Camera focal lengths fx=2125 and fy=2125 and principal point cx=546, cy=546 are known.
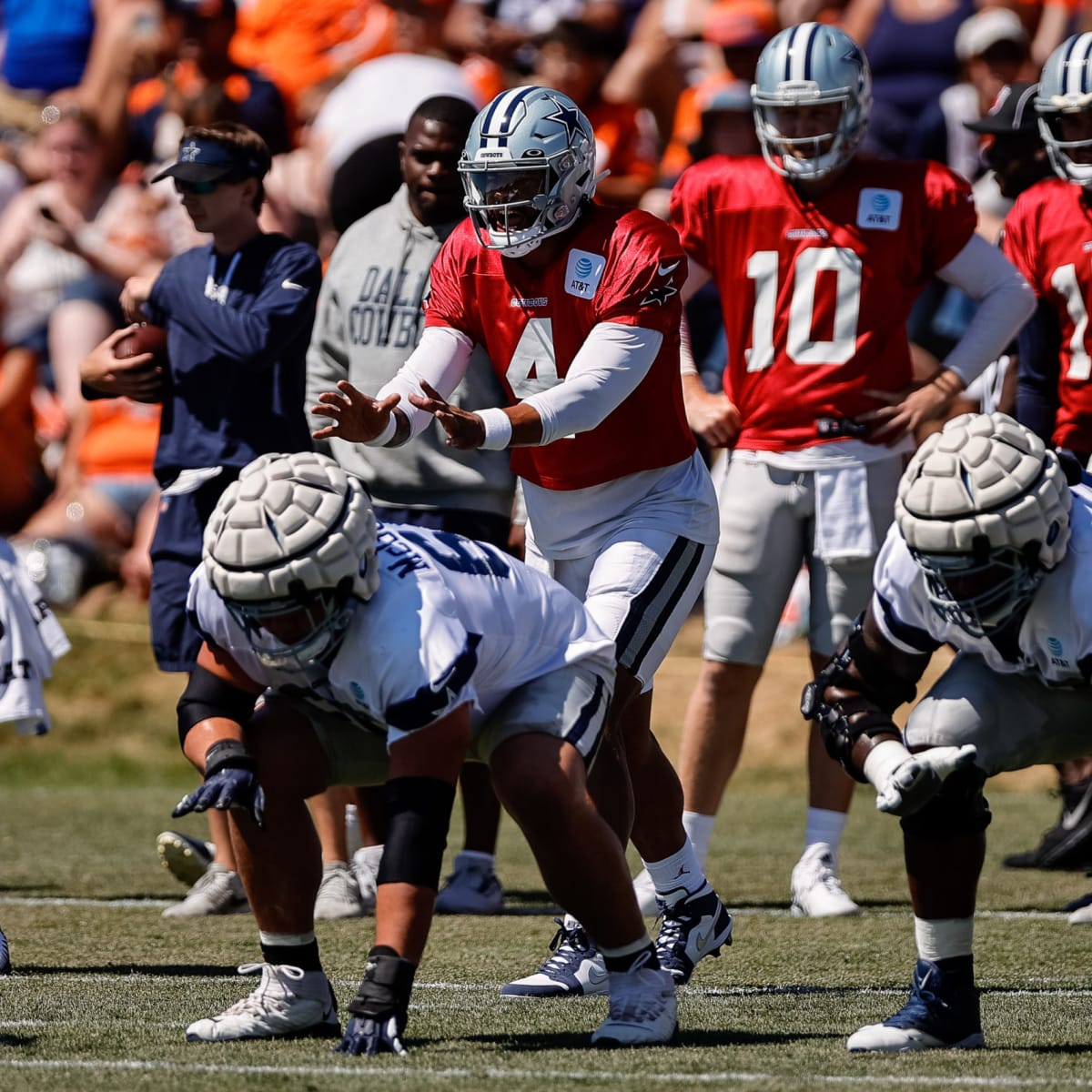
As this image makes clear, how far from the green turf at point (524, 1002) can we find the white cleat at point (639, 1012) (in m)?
0.07

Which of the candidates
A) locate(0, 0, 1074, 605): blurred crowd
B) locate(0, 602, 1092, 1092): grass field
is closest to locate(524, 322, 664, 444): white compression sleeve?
locate(0, 602, 1092, 1092): grass field

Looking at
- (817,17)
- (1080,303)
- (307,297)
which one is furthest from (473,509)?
(817,17)

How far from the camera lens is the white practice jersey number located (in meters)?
6.74

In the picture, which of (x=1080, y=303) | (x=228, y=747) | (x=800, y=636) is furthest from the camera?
(x=800, y=636)

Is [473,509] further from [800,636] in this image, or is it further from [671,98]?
[671,98]

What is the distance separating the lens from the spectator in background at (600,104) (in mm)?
11406

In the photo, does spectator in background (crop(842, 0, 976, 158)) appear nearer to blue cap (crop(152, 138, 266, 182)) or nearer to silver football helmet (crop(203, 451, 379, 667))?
blue cap (crop(152, 138, 266, 182))

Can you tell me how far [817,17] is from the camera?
39.5 feet

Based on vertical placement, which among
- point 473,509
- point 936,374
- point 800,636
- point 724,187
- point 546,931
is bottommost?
point 800,636

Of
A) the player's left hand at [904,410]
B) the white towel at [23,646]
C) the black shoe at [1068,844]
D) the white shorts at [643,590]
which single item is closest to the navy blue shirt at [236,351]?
the white towel at [23,646]

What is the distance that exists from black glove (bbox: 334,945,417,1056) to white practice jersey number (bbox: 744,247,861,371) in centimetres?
313

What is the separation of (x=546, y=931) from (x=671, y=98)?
733cm

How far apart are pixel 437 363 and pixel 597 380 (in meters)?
0.52

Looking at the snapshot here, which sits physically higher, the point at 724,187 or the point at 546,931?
the point at 724,187
